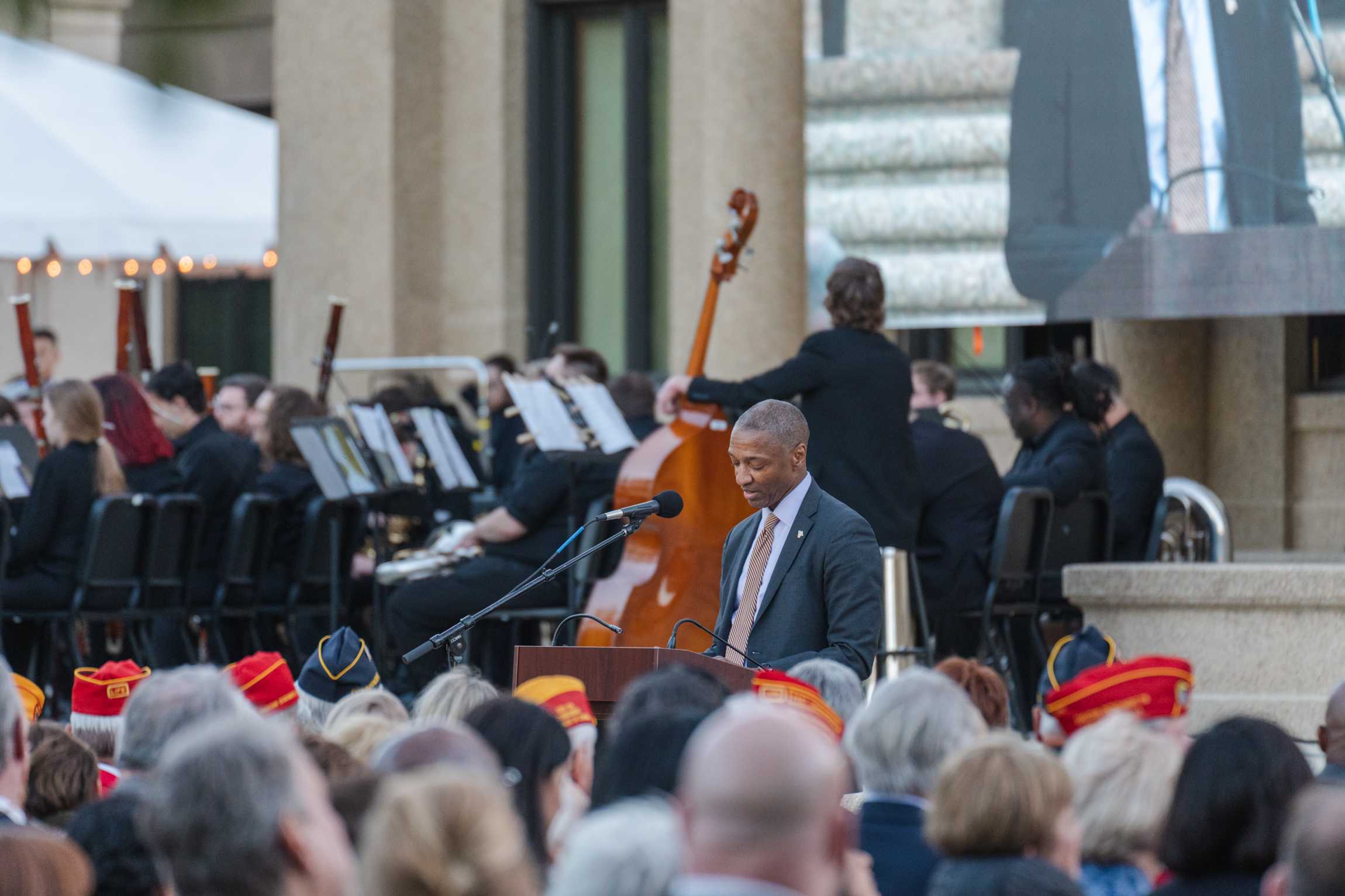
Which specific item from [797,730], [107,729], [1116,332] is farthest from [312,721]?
[1116,332]

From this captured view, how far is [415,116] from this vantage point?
539 inches

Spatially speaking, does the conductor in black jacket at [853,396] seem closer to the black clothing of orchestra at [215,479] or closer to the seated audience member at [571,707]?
the black clothing of orchestra at [215,479]

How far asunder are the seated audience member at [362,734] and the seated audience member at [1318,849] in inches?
73.6

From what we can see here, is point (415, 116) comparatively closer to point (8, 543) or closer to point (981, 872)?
point (8, 543)

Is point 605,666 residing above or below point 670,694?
below

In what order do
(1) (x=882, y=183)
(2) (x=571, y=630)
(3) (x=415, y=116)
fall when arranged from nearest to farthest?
(2) (x=571, y=630), (1) (x=882, y=183), (3) (x=415, y=116)

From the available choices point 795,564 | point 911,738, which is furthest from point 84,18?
point 795,564

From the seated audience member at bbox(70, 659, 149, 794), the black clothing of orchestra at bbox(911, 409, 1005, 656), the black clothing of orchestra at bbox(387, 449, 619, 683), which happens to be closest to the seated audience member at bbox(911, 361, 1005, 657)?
the black clothing of orchestra at bbox(911, 409, 1005, 656)

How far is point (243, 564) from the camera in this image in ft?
32.4

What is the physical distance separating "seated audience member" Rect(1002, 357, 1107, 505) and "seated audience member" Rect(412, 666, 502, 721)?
15.4 ft

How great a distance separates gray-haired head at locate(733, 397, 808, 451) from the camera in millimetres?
5625

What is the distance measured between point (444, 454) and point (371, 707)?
5.46 metres

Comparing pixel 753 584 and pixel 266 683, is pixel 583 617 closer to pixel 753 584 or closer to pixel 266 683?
pixel 753 584

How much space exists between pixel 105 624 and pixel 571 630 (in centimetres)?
269
